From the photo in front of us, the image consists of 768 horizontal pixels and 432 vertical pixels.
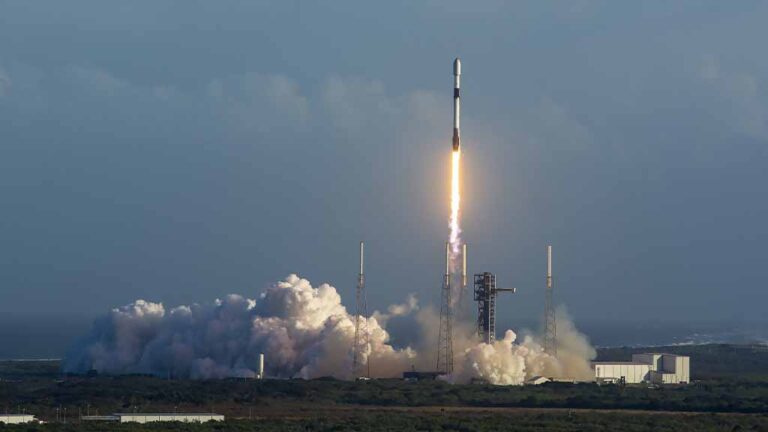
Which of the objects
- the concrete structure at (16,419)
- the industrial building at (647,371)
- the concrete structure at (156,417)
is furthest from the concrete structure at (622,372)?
the concrete structure at (16,419)

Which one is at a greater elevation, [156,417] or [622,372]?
[622,372]

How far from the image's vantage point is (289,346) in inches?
5359

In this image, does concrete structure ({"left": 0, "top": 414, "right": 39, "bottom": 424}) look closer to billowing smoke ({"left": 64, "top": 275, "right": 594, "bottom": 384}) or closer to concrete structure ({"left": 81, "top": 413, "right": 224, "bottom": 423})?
concrete structure ({"left": 81, "top": 413, "right": 224, "bottom": 423})

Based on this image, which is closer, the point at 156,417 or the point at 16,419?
the point at 16,419

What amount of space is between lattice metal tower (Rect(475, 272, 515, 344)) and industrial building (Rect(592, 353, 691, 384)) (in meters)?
10.6

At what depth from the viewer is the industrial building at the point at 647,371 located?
5428 inches

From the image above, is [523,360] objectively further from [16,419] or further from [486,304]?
[16,419]

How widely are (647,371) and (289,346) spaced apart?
29.5 meters

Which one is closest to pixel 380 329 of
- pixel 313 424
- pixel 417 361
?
pixel 417 361

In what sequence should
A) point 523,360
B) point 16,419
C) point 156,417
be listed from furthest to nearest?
point 523,360 → point 156,417 → point 16,419

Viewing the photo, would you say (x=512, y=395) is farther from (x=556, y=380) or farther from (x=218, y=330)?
(x=218, y=330)

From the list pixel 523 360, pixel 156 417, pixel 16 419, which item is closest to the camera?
pixel 16 419

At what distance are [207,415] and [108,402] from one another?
424 inches

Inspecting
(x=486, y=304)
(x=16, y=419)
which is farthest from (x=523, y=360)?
(x=16, y=419)
